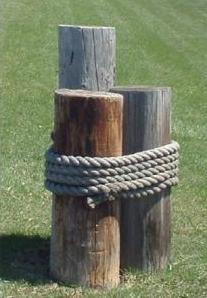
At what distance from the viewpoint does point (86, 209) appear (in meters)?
5.61

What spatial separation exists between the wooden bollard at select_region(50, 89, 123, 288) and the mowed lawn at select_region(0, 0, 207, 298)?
0.44 ft

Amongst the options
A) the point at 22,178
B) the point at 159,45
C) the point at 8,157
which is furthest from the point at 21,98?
the point at 159,45

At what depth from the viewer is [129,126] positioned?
586 centimetres

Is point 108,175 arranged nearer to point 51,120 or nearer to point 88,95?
point 88,95

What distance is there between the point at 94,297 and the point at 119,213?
1.66 feet

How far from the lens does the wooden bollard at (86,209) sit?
556 cm

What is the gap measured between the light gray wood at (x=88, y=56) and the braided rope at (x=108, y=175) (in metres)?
0.59

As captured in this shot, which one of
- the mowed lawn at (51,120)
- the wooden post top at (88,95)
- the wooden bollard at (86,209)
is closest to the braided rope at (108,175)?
the wooden bollard at (86,209)

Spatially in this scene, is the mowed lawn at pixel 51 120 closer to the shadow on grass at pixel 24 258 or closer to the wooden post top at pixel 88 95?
the shadow on grass at pixel 24 258

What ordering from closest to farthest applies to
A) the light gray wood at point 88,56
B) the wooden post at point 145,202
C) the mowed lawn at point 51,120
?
the wooden post at point 145,202
the mowed lawn at point 51,120
the light gray wood at point 88,56

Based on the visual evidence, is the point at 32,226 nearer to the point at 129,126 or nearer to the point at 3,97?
the point at 129,126

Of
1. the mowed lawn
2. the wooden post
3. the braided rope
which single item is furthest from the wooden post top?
the mowed lawn

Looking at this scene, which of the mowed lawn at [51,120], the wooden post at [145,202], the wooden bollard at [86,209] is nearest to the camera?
the wooden bollard at [86,209]

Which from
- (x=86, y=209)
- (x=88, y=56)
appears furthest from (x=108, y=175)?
(x=88, y=56)
